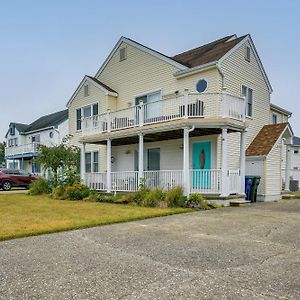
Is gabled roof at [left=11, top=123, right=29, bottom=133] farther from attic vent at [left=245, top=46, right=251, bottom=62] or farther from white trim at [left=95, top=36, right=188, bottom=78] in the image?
attic vent at [left=245, top=46, right=251, bottom=62]

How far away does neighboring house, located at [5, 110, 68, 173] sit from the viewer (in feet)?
114

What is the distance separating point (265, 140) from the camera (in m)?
16.3

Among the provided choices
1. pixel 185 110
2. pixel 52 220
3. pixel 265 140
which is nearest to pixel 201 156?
pixel 185 110

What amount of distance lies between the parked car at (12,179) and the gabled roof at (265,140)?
61.8 ft

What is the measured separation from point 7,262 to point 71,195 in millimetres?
11362

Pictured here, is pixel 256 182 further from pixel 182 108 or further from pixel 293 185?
pixel 293 185

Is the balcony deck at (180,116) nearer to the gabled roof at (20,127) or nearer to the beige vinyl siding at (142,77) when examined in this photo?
the beige vinyl siding at (142,77)

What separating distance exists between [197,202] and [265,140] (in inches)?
256

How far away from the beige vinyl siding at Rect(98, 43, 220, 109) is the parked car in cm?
1123

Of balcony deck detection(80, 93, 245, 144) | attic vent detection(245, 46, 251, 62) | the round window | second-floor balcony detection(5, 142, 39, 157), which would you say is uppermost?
attic vent detection(245, 46, 251, 62)

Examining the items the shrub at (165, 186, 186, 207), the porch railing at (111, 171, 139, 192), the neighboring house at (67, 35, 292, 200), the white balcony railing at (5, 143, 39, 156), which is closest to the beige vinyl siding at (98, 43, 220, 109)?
the neighboring house at (67, 35, 292, 200)

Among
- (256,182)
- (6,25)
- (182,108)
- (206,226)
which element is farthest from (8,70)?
(206,226)

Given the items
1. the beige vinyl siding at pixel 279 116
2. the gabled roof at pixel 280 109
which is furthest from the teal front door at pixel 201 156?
the gabled roof at pixel 280 109

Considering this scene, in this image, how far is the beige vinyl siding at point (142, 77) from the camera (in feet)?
52.2
